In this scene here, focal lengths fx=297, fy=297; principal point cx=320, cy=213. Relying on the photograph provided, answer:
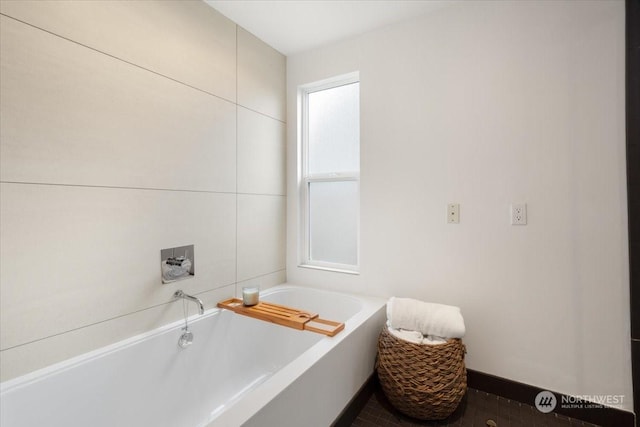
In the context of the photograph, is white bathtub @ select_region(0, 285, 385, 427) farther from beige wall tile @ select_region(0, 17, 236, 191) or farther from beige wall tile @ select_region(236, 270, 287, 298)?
beige wall tile @ select_region(0, 17, 236, 191)

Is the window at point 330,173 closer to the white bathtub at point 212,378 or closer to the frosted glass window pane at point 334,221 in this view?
the frosted glass window pane at point 334,221

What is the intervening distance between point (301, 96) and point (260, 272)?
1463 millimetres

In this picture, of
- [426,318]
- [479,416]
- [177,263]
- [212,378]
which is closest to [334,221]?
[426,318]

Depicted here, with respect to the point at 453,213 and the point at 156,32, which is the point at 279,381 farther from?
the point at 156,32

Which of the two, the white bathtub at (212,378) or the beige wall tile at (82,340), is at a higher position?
the beige wall tile at (82,340)

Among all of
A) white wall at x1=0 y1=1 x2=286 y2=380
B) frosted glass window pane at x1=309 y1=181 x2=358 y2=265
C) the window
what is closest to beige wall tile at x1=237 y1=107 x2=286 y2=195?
white wall at x1=0 y1=1 x2=286 y2=380

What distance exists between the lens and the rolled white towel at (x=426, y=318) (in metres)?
1.57

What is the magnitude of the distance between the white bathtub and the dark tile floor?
0.52 ft

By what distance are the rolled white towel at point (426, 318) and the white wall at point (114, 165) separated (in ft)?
3.49

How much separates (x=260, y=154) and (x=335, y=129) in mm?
628

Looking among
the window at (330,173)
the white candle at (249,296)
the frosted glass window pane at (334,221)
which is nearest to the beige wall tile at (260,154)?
the window at (330,173)

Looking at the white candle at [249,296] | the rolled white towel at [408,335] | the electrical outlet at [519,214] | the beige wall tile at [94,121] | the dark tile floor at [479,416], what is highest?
the beige wall tile at [94,121]

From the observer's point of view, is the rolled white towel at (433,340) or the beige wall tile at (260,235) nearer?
the rolled white towel at (433,340)

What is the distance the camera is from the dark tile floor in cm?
151
